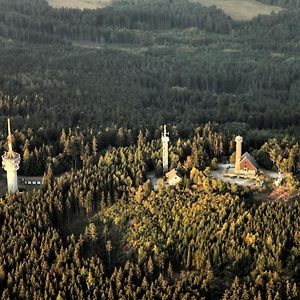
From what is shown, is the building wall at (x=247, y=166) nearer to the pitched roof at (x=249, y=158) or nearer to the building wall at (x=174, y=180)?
the pitched roof at (x=249, y=158)

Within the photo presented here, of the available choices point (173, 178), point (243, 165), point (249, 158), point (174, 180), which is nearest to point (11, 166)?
point (173, 178)

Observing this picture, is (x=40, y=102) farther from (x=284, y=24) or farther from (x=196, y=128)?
(x=284, y=24)

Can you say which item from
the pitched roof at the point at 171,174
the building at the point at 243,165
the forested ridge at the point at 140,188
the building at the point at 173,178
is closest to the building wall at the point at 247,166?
the building at the point at 243,165

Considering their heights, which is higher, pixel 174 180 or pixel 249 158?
pixel 249 158

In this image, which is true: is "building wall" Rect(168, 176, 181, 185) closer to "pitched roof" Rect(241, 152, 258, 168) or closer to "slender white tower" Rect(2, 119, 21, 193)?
"pitched roof" Rect(241, 152, 258, 168)

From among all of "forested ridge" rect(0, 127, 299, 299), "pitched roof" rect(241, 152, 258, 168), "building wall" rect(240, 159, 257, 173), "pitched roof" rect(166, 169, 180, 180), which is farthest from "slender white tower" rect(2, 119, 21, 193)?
"pitched roof" rect(241, 152, 258, 168)

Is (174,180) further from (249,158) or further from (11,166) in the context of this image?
(11,166)
